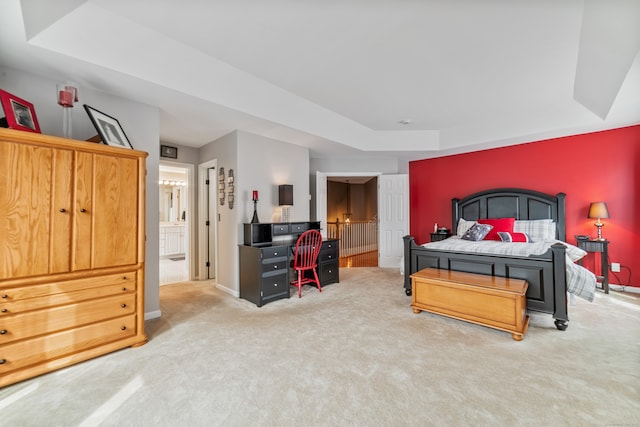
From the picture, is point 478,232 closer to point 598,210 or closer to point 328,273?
point 598,210

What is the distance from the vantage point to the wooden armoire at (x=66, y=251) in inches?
74.4

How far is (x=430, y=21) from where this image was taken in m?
2.28

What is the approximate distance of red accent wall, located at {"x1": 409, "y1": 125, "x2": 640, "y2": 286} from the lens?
13.3 ft

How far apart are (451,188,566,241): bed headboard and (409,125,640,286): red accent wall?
0.16 meters

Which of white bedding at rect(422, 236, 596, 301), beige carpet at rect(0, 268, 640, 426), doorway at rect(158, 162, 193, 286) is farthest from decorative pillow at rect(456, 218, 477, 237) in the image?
doorway at rect(158, 162, 193, 286)

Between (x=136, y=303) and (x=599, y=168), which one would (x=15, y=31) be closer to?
(x=136, y=303)

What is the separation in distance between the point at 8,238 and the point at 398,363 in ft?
9.80

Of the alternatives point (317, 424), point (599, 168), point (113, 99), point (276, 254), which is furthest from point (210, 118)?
point (599, 168)

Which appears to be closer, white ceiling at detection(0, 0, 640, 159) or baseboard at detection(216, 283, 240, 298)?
white ceiling at detection(0, 0, 640, 159)

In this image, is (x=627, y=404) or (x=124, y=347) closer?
(x=627, y=404)

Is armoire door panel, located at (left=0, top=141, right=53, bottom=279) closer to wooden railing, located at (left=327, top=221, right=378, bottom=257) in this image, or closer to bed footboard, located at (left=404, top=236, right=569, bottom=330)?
bed footboard, located at (left=404, top=236, right=569, bottom=330)

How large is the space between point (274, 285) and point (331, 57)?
2.87m

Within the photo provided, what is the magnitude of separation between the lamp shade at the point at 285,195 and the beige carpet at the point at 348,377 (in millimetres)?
1883

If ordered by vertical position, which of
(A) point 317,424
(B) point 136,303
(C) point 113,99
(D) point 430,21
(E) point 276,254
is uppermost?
(D) point 430,21
